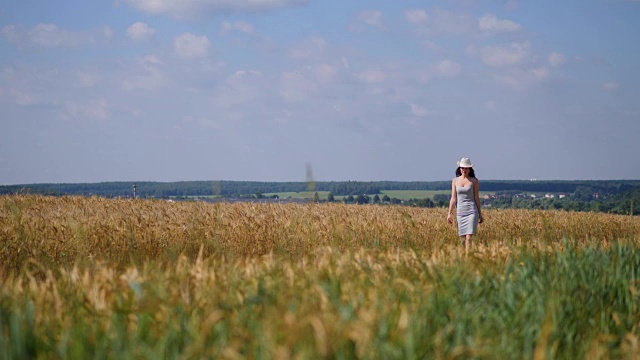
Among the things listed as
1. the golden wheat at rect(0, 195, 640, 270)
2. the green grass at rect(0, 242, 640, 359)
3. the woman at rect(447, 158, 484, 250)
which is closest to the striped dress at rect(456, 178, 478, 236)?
the woman at rect(447, 158, 484, 250)

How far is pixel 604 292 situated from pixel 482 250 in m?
2.86

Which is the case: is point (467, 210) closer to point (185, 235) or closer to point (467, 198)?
point (467, 198)

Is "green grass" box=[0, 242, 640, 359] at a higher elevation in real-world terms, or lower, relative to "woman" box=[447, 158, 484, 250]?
lower

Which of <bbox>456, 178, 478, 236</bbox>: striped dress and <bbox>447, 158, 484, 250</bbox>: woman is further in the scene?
<bbox>456, 178, 478, 236</bbox>: striped dress

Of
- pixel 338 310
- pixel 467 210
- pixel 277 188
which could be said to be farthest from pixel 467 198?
pixel 277 188

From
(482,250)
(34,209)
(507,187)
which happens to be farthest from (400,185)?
(482,250)

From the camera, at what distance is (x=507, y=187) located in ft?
350

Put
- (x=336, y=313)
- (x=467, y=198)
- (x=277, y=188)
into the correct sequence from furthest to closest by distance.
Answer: (x=277, y=188) → (x=467, y=198) → (x=336, y=313)

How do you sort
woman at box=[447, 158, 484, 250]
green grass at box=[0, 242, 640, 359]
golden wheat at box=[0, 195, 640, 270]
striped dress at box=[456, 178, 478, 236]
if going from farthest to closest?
striped dress at box=[456, 178, 478, 236], woman at box=[447, 158, 484, 250], golden wheat at box=[0, 195, 640, 270], green grass at box=[0, 242, 640, 359]

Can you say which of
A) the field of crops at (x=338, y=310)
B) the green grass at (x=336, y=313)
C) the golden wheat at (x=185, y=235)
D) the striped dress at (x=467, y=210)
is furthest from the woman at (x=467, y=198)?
the green grass at (x=336, y=313)

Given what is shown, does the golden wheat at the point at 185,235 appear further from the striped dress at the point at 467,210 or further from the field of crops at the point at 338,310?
the field of crops at the point at 338,310

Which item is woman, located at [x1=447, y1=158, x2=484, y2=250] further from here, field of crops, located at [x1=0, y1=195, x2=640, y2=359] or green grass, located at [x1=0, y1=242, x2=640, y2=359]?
Answer: green grass, located at [x1=0, y1=242, x2=640, y2=359]

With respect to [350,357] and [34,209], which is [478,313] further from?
[34,209]

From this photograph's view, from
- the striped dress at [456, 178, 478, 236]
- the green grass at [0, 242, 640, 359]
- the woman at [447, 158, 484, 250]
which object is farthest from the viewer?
the striped dress at [456, 178, 478, 236]
